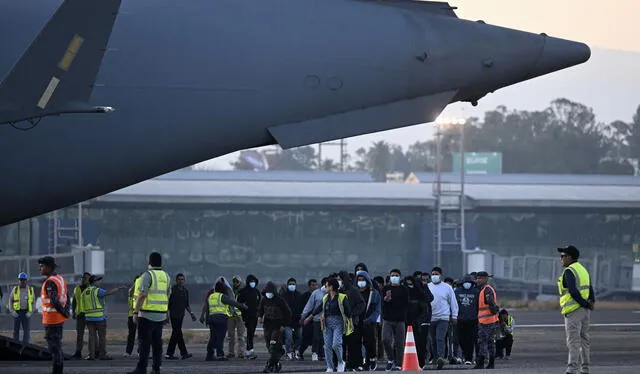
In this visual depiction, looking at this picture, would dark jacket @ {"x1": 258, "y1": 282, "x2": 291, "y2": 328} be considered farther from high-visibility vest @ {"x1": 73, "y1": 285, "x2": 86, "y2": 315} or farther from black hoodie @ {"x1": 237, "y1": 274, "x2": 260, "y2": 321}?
high-visibility vest @ {"x1": 73, "y1": 285, "x2": 86, "y2": 315}

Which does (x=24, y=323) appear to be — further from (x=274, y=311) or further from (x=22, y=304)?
(x=274, y=311)

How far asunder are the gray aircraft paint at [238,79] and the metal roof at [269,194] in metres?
49.5

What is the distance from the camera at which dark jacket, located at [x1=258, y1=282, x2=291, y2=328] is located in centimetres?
2342

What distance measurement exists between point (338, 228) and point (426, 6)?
173 feet

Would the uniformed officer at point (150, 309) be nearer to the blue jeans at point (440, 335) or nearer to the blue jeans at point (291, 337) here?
the blue jeans at point (440, 335)

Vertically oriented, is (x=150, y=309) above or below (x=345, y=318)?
above

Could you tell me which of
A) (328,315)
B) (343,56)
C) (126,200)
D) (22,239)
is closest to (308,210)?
(126,200)

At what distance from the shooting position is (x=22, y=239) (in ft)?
200

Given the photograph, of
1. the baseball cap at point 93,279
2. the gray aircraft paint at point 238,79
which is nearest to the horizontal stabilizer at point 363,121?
the gray aircraft paint at point 238,79

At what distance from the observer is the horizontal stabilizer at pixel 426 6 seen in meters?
17.0

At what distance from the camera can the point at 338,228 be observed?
69812 mm

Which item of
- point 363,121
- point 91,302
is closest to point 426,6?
point 363,121

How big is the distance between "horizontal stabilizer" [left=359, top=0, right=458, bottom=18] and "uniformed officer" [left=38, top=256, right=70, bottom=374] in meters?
5.76

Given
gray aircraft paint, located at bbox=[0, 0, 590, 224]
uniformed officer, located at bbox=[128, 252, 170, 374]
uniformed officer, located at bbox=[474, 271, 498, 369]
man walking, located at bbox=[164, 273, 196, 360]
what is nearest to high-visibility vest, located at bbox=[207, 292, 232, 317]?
man walking, located at bbox=[164, 273, 196, 360]
